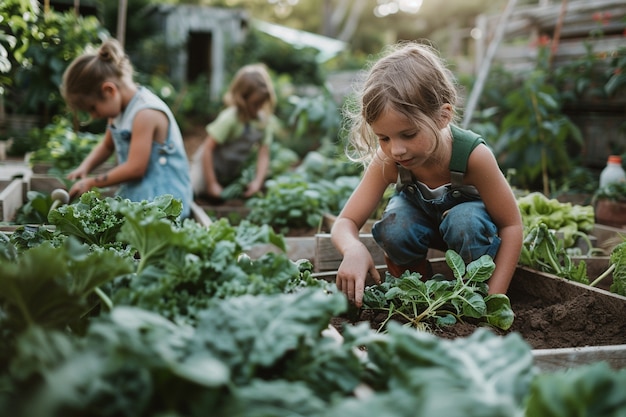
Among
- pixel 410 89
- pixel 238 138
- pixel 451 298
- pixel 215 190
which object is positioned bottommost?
pixel 215 190

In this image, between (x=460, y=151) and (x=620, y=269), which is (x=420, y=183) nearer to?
(x=460, y=151)

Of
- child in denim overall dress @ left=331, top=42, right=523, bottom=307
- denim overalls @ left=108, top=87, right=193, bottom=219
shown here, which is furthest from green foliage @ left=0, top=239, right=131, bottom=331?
denim overalls @ left=108, top=87, right=193, bottom=219

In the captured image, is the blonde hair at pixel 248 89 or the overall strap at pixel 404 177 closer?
the overall strap at pixel 404 177

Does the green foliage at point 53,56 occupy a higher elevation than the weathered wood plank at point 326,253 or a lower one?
higher

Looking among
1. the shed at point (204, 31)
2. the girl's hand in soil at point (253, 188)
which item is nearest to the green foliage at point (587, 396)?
the girl's hand in soil at point (253, 188)

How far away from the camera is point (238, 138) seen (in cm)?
589

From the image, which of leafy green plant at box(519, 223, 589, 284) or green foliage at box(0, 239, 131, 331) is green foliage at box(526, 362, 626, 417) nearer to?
green foliage at box(0, 239, 131, 331)

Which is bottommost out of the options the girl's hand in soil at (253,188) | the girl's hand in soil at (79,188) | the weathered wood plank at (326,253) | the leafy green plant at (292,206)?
the girl's hand in soil at (253,188)

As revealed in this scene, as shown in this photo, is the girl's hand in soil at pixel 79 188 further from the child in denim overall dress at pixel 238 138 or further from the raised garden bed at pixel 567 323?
the child in denim overall dress at pixel 238 138

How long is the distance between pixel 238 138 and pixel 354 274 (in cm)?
386

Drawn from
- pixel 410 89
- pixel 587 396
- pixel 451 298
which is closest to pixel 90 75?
pixel 410 89

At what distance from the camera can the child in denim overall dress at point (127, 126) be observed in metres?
3.67

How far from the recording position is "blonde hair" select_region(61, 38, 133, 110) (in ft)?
11.9

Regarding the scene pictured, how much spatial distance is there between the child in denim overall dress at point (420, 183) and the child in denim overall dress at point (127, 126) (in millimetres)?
1533
